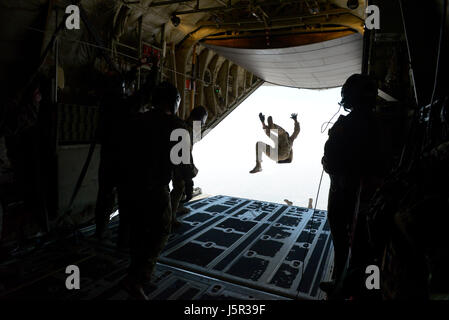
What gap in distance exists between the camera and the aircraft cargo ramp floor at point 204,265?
2514 mm

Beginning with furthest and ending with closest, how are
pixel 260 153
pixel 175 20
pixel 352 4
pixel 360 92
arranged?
pixel 260 153, pixel 175 20, pixel 352 4, pixel 360 92

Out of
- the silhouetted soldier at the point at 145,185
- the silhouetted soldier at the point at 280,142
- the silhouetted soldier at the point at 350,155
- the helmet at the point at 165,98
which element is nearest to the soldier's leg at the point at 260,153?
the silhouetted soldier at the point at 280,142

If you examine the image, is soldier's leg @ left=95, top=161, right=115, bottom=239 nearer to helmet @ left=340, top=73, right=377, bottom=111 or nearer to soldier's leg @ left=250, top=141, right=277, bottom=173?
helmet @ left=340, top=73, right=377, bottom=111

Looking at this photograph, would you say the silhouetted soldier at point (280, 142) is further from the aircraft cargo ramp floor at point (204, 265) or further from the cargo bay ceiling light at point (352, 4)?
the aircraft cargo ramp floor at point (204, 265)

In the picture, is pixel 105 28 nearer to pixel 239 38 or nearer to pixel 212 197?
pixel 239 38

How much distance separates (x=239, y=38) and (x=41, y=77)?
4.96 metres

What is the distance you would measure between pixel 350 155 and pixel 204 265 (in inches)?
80.7

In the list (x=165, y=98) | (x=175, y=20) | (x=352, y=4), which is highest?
(x=175, y=20)

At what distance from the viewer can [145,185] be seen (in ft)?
7.72

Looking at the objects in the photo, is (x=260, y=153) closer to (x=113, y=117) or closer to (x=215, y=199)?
(x=215, y=199)

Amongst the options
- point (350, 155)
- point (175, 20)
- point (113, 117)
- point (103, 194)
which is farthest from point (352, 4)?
point (103, 194)

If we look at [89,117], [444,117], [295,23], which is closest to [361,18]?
[295,23]

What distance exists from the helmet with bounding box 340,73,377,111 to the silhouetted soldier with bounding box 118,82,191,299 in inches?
61.5

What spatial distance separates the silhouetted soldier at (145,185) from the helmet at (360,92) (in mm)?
1562
